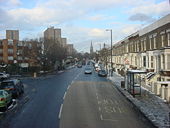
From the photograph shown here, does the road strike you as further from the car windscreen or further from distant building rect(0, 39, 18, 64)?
distant building rect(0, 39, 18, 64)

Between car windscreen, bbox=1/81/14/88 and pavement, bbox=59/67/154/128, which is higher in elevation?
car windscreen, bbox=1/81/14/88

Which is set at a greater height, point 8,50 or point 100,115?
point 8,50

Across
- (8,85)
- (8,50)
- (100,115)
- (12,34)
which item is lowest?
(100,115)

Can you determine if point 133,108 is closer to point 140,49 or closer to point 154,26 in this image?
point 154,26

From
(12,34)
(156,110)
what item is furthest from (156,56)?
(12,34)

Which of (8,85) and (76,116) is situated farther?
(8,85)

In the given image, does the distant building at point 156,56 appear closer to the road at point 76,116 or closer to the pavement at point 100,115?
the pavement at point 100,115

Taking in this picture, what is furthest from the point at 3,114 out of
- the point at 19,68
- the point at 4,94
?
the point at 19,68

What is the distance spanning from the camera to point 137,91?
25.7m

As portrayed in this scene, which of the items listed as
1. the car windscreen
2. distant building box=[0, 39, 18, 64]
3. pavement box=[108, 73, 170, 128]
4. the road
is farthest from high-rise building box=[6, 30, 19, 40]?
pavement box=[108, 73, 170, 128]

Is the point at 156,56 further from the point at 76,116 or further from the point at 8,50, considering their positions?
the point at 8,50

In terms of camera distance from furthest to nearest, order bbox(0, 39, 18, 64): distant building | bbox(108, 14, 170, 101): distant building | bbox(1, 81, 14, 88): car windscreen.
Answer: bbox(0, 39, 18, 64): distant building, bbox(108, 14, 170, 101): distant building, bbox(1, 81, 14, 88): car windscreen

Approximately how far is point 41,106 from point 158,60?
1806 centimetres

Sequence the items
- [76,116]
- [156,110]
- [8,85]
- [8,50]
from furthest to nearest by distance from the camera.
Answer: [8,50]
[8,85]
[156,110]
[76,116]
